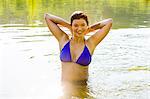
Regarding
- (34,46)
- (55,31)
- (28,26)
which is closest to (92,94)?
(55,31)

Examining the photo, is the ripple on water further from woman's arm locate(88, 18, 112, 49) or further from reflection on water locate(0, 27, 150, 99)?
woman's arm locate(88, 18, 112, 49)

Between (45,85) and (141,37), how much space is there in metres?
5.50

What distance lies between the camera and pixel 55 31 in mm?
6293

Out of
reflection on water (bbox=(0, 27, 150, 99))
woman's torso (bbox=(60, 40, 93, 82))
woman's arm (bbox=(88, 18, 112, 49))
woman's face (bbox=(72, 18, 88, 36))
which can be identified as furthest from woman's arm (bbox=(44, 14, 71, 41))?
reflection on water (bbox=(0, 27, 150, 99))

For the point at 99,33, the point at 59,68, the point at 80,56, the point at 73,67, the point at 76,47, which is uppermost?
the point at 99,33

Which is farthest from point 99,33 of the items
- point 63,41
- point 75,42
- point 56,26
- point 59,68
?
point 59,68

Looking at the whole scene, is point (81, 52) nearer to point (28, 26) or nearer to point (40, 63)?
point (40, 63)

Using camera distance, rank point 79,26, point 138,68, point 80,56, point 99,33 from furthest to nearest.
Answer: point 138,68 < point 99,33 < point 80,56 < point 79,26

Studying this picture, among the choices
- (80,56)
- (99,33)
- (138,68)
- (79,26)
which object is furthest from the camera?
(138,68)

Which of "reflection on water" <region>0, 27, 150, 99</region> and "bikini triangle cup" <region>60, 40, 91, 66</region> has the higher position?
"bikini triangle cup" <region>60, 40, 91, 66</region>

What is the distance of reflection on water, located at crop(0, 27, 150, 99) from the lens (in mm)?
6230

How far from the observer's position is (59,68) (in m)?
8.13

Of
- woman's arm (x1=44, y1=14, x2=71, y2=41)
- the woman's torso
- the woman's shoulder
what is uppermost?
woman's arm (x1=44, y1=14, x2=71, y2=41)

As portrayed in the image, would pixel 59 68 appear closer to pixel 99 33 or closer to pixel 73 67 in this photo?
pixel 73 67
